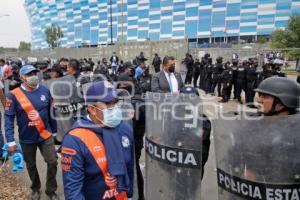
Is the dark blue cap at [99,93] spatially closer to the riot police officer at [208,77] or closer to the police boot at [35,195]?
the police boot at [35,195]

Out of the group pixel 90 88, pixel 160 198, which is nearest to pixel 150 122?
pixel 160 198

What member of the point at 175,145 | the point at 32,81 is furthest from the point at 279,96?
the point at 32,81

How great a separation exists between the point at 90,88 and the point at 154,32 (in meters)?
53.4

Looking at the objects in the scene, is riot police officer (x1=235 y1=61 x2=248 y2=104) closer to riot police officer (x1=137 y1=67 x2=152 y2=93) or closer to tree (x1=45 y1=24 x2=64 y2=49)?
riot police officer (x1=137 y1=67 x2=152 y2=93)

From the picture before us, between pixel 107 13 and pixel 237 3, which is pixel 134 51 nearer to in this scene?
pixel 237 3

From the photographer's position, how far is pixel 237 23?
1884 inches

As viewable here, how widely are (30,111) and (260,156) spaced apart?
3032 mm

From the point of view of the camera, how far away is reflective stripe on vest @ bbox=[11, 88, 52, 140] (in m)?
4.21

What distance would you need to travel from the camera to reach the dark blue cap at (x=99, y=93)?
7.89 feet

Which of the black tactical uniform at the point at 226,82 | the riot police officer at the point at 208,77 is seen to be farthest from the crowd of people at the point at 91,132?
the riot police officer at the point at 208,77

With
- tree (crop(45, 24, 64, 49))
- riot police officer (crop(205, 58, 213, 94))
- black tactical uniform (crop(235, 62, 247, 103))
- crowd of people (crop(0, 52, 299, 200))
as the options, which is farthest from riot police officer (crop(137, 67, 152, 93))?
tree (crop(45, 24, 64, 49))

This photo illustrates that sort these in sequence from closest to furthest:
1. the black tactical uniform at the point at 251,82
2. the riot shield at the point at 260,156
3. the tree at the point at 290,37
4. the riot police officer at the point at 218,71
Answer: the riot shield at the point at 260,156, the black tactical uniform at the point at 251,82, the riot police officer at the point at 218,71, the tree at the point at 290,37

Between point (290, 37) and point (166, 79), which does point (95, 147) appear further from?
point (290, 37)

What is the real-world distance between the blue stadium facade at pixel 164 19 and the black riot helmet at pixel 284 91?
42.3 m
